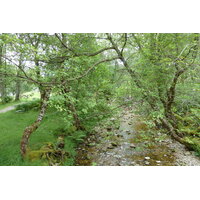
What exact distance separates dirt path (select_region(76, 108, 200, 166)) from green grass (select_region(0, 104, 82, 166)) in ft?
1.88

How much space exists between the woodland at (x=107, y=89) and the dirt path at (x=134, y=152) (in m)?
0.03

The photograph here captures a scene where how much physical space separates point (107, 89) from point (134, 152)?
6.44ft

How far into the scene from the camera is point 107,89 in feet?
10.6

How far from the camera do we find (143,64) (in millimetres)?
2914

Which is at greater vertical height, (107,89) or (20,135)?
(107,89)

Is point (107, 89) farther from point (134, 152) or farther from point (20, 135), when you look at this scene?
point (20, 135)

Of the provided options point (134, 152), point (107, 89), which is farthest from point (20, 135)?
point (134, 152)

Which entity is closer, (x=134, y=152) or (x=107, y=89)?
(x=107, y=89)

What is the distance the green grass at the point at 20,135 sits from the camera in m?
2.60

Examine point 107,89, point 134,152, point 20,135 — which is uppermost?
point 107,89
